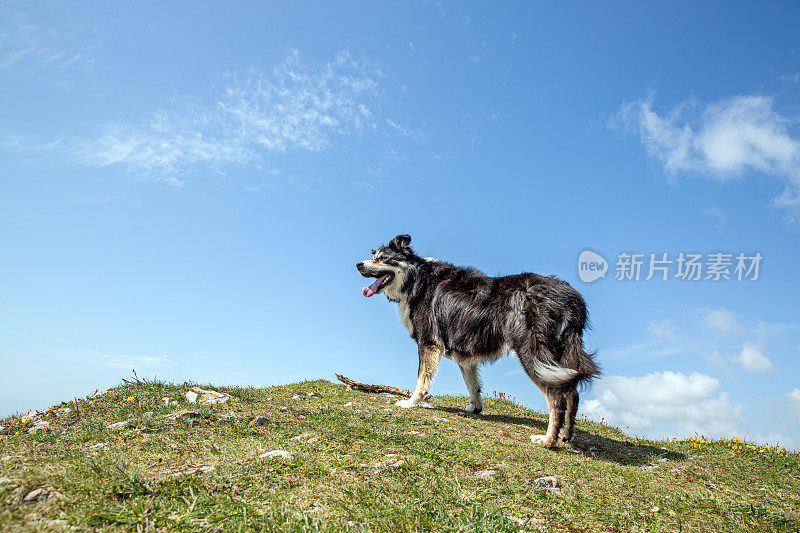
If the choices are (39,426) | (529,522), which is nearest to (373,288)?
(39,426)

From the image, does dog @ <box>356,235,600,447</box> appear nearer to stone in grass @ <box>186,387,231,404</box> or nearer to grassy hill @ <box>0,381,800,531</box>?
grassy hill @ <box>0,381,800,531</box>

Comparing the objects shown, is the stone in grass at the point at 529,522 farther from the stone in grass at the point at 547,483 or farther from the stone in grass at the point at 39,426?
the stone in grass at the point at 39,426

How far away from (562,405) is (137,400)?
720cm

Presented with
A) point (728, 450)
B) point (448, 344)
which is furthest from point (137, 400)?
point (728, 450)

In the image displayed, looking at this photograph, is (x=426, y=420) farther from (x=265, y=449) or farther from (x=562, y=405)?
(x=265, y=449)

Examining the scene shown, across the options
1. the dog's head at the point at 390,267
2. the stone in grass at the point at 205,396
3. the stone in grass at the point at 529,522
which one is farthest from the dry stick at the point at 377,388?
the stone in grass at the point at 529,522

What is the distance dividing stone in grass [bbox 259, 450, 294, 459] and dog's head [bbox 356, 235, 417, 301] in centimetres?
559

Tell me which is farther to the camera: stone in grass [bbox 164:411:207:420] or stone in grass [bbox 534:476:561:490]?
stone in grass [bbox 164:411:207:420]

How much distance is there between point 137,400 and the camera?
8.91 meters

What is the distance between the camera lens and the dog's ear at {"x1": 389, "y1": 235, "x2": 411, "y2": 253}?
11422mm

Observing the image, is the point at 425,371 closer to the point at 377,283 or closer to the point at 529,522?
the point at 377,283

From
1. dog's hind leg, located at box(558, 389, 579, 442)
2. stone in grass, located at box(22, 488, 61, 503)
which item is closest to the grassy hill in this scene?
stone in grass, located at box(22, 488, 61, 503)

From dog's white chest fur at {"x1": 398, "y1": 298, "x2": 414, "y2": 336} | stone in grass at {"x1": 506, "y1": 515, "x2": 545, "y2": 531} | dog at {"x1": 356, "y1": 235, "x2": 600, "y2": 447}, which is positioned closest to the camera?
stone in grass at {"x1": 506, "y1": 515, "x2": 545, "y2": 531}

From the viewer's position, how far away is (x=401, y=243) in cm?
1146
